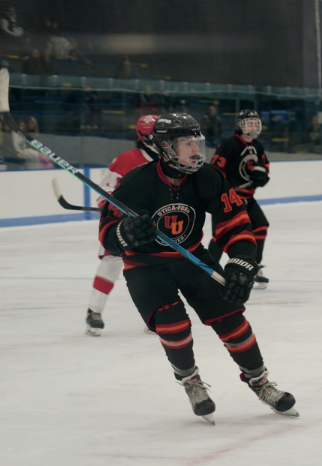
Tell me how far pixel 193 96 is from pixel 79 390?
35.0 feet

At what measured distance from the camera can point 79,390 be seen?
3.10 m

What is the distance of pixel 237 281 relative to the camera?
258 centimetres

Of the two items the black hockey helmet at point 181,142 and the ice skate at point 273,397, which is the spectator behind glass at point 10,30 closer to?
the black hockey helmet at point 181,142

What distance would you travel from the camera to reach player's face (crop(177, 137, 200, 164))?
2652 millimetres

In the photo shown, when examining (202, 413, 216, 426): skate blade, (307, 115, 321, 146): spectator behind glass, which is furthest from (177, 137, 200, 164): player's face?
(307, 115, 321, 146): spectator behind glass

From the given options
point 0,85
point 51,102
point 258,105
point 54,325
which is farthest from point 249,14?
point 0,85

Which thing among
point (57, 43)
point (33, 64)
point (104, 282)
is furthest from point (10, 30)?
point (104, 282)

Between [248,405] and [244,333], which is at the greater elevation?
[244,333]

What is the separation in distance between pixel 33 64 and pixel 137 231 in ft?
29.9

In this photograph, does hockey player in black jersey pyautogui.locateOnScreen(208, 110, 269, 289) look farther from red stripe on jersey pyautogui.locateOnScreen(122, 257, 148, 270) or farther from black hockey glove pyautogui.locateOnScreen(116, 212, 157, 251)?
black hockey glove pyautogui.locateOnScreen(116, 212, 157, 251)

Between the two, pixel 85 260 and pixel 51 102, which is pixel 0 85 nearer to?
pixel 85 260

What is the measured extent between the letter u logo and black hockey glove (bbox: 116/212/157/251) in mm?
179

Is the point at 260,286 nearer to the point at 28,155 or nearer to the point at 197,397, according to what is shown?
the point at 197,397

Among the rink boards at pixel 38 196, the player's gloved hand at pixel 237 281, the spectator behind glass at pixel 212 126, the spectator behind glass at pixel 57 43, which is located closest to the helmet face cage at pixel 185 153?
the player's gloved hand at pixel 237 281
